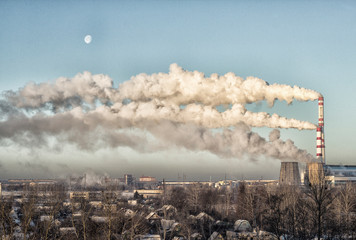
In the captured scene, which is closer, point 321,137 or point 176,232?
point 176,232

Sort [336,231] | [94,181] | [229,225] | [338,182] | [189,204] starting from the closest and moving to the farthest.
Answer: [336,231]
[229,225]
[189,204]
[338,182]
[94,181]

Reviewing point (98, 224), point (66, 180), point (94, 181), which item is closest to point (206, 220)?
point (98, 224)

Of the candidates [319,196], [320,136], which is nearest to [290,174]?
[320,136]

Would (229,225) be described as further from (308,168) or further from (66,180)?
(66,180)

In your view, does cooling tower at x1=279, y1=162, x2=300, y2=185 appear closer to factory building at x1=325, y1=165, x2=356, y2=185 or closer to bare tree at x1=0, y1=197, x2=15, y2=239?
factory building at x1=325, y1=165, x2=356, y2=185

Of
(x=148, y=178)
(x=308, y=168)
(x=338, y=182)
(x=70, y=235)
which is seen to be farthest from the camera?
(x=148, y=178)

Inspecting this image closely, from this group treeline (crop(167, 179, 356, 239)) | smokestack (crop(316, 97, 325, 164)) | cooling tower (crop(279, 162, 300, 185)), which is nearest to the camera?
treeline (crop(167, 179, 356, 239))

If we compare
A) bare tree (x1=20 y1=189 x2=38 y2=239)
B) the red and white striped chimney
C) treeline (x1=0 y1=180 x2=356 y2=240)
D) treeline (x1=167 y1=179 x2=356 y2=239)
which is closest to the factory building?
the red and white striped chimney

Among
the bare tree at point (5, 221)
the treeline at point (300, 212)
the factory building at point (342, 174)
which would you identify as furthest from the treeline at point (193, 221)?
the factory building at point (342, 174)

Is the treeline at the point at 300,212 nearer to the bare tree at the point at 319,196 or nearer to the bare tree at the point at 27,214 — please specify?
the bare tree at the point at 319,196
